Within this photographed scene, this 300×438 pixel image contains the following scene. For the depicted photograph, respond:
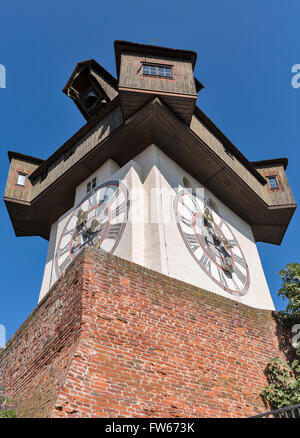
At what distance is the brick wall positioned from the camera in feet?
19.6

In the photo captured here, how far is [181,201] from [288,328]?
14.7ft

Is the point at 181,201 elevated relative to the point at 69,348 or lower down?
elevated

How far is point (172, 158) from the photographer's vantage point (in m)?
13.3

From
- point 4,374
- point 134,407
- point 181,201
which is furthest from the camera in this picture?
point 181,201

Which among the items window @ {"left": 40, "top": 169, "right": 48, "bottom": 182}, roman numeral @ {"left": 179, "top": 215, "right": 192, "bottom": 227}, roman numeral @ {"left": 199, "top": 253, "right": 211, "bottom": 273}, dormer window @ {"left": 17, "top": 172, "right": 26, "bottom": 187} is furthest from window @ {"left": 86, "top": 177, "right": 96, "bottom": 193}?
roman numeral @ {"left": 199, "top": 253, "right": 211, "bottom": 273}

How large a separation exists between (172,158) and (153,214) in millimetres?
2690

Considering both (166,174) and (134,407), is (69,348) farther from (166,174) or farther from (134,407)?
(166,174)

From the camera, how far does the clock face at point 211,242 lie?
1147 cm

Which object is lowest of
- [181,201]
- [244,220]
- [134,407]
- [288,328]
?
[134,407]

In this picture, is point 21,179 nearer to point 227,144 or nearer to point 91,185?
point 91,185

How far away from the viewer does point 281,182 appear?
52.7 feet

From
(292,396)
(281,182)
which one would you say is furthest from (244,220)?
(292,396)

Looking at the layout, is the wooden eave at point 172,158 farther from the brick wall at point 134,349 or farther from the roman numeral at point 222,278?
the brick wall at point 134,349

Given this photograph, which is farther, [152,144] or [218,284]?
[152,144]
